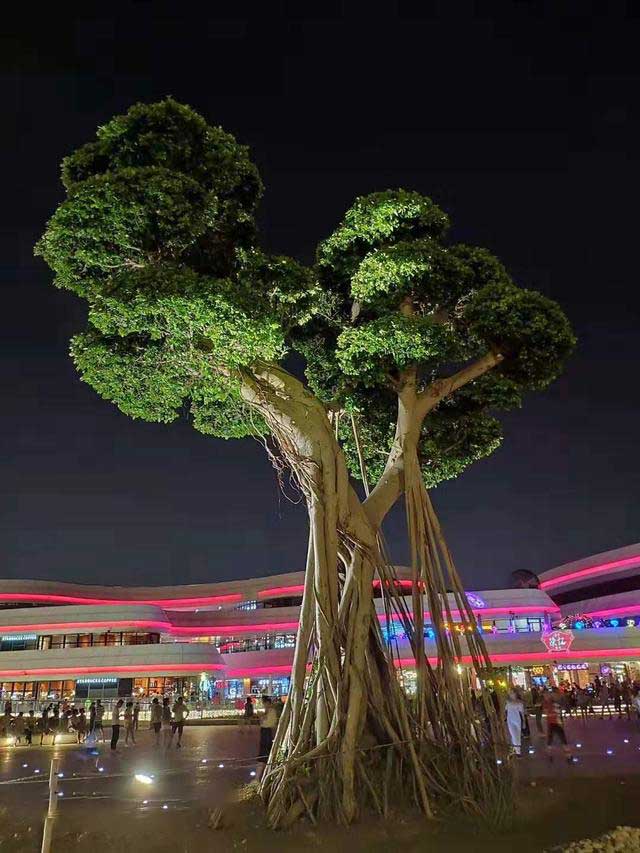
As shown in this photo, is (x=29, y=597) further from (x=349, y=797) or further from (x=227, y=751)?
(x=349, y=797)

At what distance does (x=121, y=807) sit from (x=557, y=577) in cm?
4684

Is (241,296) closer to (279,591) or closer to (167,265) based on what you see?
(167,265)

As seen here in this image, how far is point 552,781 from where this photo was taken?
10.5 meters

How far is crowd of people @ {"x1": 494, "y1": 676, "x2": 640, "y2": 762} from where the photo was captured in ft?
46.0

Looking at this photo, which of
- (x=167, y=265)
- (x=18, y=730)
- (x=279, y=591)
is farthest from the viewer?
(x=279, y=591)

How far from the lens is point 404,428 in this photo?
10.7 meters

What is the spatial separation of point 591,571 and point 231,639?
78.5ft

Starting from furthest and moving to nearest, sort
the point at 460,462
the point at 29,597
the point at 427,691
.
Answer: the point at 29,597, the point at 460,462, the point at 427,691

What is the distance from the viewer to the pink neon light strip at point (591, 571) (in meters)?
44.4

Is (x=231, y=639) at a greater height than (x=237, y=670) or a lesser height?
greater

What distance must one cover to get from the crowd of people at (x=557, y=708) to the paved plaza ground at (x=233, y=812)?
586 mm

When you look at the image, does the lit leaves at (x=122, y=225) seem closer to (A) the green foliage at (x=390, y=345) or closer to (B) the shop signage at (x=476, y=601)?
(A) the green foliage at (x=390, y=345)

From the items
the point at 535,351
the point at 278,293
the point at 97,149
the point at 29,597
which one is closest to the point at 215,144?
the point at 97,149

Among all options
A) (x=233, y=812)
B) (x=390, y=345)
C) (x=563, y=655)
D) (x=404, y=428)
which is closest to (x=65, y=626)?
(x=563, y=655)
